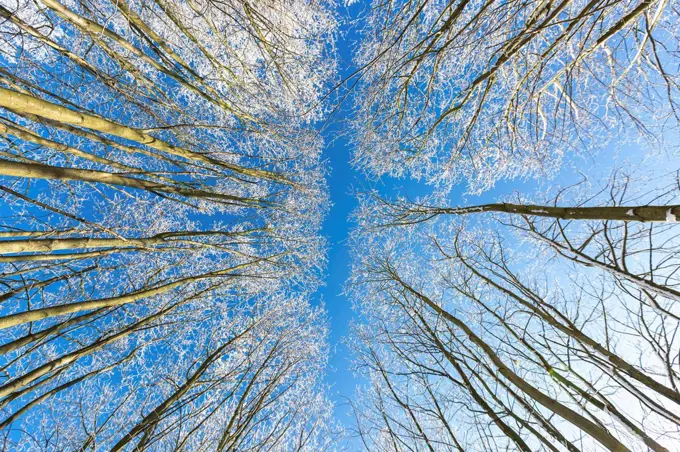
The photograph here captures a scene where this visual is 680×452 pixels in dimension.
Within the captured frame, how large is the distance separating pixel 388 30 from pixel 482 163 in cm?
202

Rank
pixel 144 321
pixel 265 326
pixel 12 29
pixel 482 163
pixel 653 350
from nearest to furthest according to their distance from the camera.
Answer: pixel 12 29, pixel 653 350, pixel 144 321, pixel 482 163, pixel 265 326

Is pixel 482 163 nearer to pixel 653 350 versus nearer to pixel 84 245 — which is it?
pixel 653 350

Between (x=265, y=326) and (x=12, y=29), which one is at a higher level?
(x=12, y=29)

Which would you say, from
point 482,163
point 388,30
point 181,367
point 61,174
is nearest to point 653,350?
point 482,163

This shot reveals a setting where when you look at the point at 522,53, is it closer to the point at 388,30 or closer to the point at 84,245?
the point at 388,30

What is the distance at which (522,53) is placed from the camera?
293 cm

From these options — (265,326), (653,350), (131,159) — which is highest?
(131,159)

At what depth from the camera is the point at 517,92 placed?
2891 millimetres

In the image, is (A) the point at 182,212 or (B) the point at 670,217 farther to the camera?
(A) the point at 182,212

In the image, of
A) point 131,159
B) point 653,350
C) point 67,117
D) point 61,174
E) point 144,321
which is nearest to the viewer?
point 67,117

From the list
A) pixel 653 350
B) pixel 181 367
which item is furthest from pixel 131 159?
A: pixel 653 350

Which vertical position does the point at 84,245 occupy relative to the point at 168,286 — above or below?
below

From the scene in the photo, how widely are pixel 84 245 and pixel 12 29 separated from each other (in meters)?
1.94

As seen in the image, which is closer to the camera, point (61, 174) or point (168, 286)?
point (61, 174)
